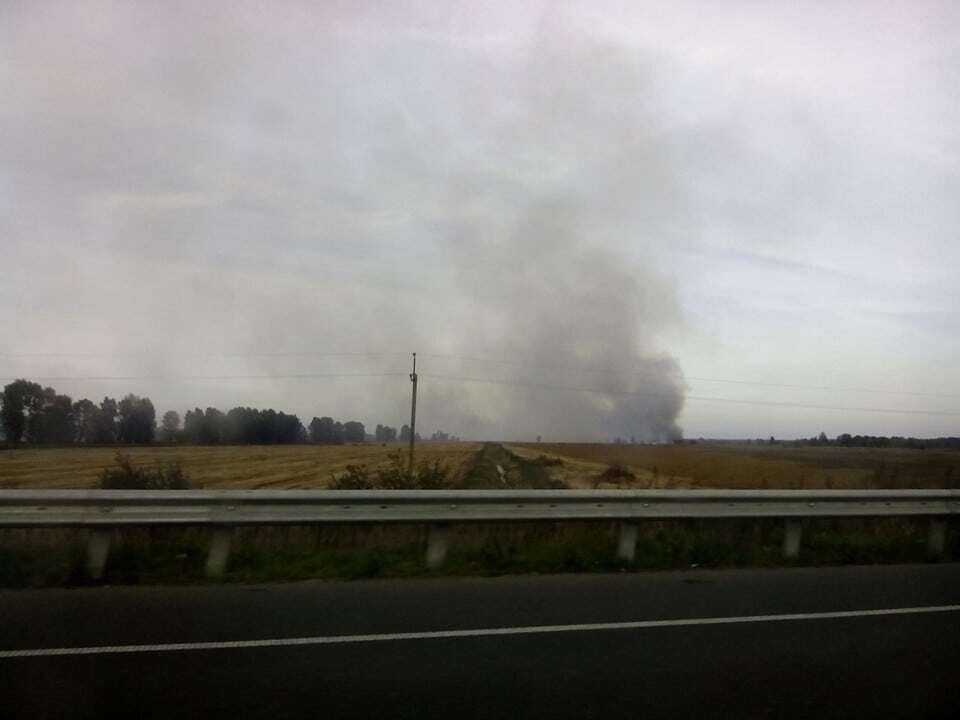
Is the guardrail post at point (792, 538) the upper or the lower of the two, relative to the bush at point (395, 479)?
lower

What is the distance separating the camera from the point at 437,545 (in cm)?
1014

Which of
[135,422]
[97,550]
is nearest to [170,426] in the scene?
[135,422]

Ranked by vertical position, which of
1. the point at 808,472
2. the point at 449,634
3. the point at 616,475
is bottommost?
the point at 449,634

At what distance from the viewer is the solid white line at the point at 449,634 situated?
21.0 ft

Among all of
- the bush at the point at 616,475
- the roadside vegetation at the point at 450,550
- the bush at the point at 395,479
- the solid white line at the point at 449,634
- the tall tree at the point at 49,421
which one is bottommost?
the solid white line at the point at 449,634

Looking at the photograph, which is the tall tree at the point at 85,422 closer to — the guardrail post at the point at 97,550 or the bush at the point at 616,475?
the guardrail post at the point at 97,550

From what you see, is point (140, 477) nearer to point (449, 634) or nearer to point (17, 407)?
point (17, 407)

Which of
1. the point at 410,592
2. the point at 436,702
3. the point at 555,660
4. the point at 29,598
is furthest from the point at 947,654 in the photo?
the point at 29,598

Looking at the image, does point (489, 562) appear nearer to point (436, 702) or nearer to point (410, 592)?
point (410, 592)

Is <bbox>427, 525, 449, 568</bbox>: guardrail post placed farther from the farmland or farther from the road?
the farmland

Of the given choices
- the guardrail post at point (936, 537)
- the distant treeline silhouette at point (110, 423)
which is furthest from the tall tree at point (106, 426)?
the guardrail post at point (936, 537)

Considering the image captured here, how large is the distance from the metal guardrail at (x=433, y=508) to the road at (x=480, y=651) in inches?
29.9

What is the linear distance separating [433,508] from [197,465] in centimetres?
609

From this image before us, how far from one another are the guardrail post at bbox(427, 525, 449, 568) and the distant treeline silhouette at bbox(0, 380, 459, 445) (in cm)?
701
